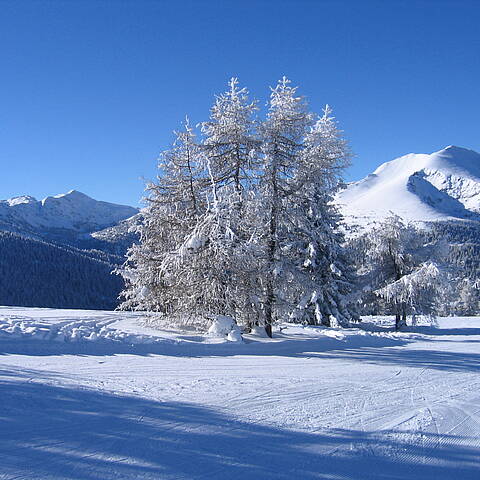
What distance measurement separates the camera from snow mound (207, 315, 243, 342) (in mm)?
13414

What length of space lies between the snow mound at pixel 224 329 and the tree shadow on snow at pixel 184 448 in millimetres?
7140

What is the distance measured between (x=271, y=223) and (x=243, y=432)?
1089 cm

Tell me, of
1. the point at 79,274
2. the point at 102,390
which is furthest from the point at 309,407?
the point at 79,274

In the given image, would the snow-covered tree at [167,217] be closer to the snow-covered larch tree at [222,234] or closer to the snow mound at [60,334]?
the snow-covered larch tree at [222,234]

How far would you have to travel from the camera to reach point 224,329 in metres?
13.8

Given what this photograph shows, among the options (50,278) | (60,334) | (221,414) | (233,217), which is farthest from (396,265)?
(50,278)

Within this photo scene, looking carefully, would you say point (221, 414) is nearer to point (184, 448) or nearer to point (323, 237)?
point (184, 448)

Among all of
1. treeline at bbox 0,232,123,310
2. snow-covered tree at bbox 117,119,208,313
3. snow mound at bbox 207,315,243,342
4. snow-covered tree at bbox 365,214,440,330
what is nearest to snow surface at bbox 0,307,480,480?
snow mound at bbox 207,315,243,342

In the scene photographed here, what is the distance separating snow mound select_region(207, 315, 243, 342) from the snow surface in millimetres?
1741

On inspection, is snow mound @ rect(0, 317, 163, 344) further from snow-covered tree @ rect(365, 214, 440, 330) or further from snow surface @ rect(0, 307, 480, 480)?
snow-covered tree @ rect(365, 214, 440, 330)

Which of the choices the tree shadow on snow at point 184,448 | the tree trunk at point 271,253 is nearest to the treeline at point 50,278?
the tree trunk at point 271,253

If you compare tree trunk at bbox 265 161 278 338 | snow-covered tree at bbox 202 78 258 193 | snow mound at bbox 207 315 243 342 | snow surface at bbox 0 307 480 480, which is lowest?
snow surface at bbox 0 307 480 480

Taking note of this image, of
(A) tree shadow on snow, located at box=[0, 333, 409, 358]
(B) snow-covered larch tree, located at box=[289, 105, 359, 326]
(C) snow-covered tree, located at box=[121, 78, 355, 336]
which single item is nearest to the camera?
(A) tree shadow on snow, located at box=[0, 333, 409, 358]

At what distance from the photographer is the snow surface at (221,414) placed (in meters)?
4.47
